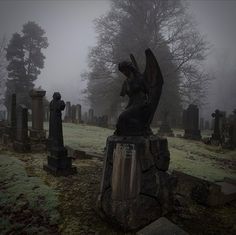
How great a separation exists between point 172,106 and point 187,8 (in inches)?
383

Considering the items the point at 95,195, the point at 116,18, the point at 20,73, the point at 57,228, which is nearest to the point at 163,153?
the point at 95,195

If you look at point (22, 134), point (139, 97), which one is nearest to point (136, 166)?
point (139, 97)

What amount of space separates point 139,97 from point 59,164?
3316 millimetres

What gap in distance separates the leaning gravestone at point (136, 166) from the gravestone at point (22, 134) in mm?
6429

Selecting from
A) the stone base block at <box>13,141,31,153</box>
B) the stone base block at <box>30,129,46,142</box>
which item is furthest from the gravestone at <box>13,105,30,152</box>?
the stone base block at <box>30,129,46,142</box>

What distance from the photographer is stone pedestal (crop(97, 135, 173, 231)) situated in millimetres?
4215

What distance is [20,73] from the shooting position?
29.9 m

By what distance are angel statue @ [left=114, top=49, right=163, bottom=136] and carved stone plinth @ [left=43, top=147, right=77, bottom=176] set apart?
8.67 ft

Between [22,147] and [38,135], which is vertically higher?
[38,135]

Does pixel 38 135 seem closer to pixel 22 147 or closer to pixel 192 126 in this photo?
pixel 22 147

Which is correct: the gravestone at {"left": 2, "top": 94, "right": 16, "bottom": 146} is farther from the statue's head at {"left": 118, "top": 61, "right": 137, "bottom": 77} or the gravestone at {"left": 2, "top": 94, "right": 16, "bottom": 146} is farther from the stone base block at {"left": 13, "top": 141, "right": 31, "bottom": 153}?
the statue's head at {"left": 118, "top": 61, "right": 137, "bottom": 77}

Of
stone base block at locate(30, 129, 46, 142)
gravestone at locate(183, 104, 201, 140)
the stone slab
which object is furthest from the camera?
gravestone at locate(183, 104, 201, 140)

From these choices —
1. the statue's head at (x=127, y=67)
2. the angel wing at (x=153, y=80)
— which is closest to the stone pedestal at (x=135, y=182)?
the angel wing at (x=153, y=80)

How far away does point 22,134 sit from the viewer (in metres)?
10.4
